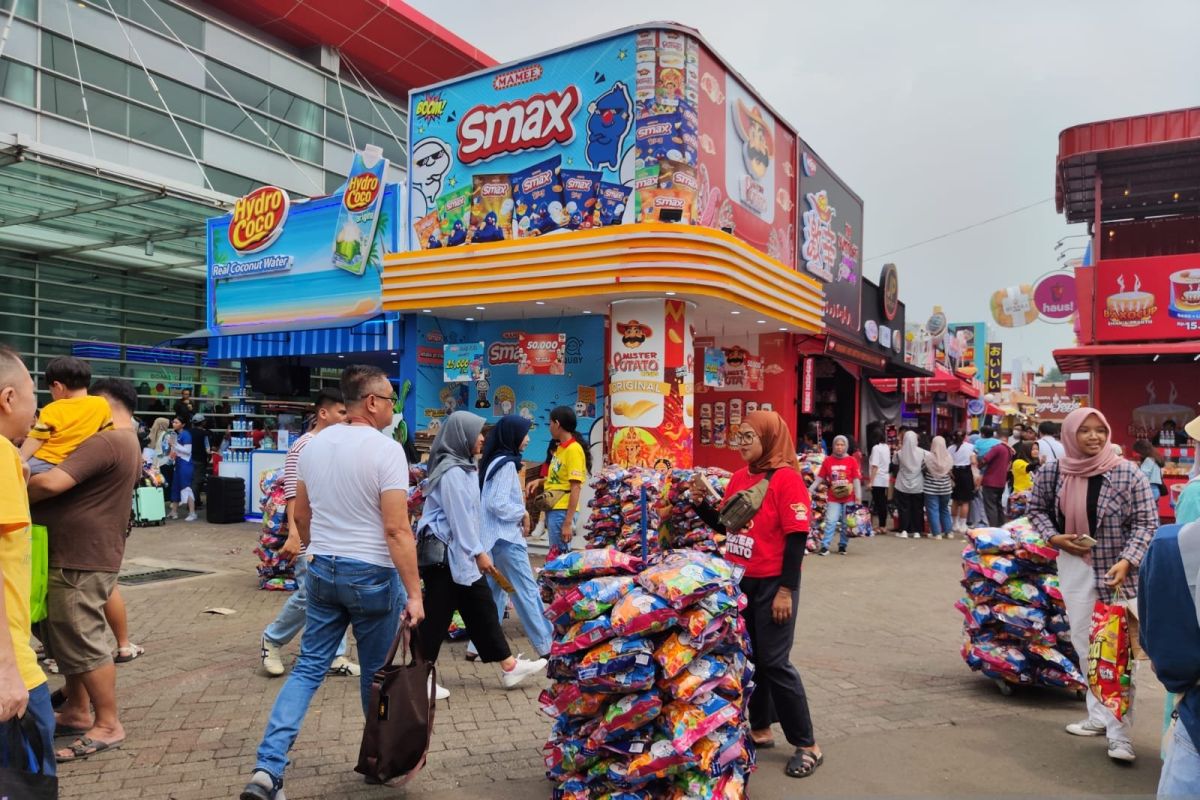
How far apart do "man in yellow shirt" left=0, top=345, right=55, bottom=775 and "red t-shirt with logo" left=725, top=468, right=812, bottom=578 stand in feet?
9.85

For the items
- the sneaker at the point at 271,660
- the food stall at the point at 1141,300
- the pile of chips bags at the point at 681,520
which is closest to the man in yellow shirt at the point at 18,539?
the sneaker at the point at 271,660

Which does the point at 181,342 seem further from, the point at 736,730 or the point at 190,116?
the point at 736,730

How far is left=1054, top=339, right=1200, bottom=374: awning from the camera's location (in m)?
14.2

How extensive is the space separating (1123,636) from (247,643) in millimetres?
5943

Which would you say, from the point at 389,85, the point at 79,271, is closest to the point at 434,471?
the point at 79,271

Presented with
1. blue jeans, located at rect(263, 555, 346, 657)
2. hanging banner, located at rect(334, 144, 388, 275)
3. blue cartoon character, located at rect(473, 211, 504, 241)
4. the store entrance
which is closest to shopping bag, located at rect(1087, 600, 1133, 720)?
blue jeans, located at rect(263, 555, 346, 657)

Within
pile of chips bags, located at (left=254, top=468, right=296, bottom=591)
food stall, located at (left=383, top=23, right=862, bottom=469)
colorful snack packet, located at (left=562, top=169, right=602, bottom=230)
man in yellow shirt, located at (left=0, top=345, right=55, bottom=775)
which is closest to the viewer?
man in yellow shirt, located at (left=0, top=345, right=55, bottom=775)

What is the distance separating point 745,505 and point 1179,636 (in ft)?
7.08

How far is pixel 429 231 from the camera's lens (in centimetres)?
1259

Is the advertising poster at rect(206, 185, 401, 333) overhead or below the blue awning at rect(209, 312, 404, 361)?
overhead

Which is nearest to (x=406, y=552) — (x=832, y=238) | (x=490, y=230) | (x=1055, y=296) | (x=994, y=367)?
(x=490, y=230)

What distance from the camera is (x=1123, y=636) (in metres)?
4.20

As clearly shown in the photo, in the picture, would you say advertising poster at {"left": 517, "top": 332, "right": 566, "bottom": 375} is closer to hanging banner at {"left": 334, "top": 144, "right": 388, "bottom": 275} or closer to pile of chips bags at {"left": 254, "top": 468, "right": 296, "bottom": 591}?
hanging banner at {"left": 334, "top": 144, "right": 388, "bottom": 275}

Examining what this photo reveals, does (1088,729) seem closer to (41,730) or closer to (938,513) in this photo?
(41,730)
